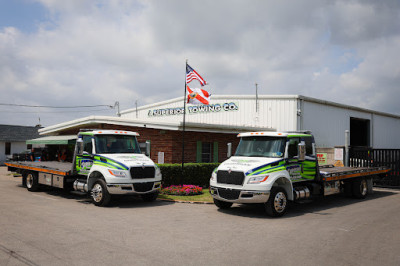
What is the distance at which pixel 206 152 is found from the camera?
2038cm

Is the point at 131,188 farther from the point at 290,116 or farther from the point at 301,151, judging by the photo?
the point at 290,116

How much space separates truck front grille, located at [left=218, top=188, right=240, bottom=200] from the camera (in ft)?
33.3

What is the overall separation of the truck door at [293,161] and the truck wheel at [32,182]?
10730 millimetres

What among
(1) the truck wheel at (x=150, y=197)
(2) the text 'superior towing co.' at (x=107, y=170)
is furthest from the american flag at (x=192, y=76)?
(1) the truck wheel at (x=150, y=197)

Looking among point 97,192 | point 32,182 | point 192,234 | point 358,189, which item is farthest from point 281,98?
point 192,234

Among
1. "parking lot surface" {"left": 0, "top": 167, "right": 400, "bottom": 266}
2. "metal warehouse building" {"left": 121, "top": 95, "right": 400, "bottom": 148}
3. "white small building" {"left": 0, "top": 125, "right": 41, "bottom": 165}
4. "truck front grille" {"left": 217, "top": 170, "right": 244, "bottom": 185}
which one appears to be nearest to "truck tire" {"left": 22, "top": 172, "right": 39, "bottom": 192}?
"parking lot surface" {"left": 0, "top": 167, "right": 400, "bottom": 266}

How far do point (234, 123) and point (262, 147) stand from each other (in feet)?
53.5

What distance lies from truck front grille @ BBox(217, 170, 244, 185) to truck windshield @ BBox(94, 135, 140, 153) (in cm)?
431

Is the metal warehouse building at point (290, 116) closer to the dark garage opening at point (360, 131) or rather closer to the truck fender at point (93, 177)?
the dark garage opening at point (360, 131)

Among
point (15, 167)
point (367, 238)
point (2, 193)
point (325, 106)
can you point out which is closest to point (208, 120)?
point (325, 106)

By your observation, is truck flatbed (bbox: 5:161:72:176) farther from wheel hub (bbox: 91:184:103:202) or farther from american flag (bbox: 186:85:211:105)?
american flag (bbox: 186:85:211:105)

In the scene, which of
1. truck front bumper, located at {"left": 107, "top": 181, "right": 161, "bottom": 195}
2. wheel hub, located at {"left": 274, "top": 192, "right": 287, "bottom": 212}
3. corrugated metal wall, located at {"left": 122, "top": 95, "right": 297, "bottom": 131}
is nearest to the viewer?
wheel hub, located at {"left": 274, "top": 192, "right": 287, "bottom": 212}

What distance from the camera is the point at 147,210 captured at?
1118 cm

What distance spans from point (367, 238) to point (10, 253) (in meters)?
7.07
